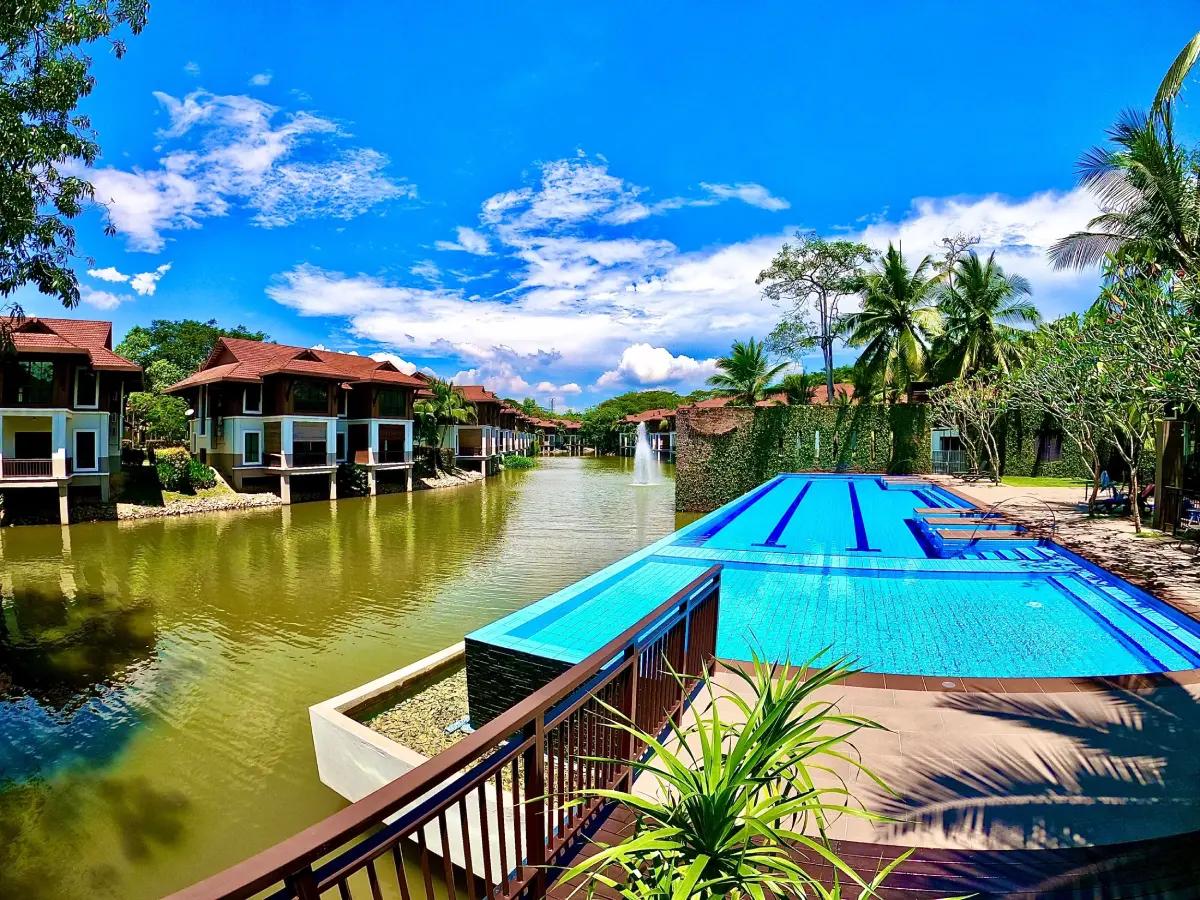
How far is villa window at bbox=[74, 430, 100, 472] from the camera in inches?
803

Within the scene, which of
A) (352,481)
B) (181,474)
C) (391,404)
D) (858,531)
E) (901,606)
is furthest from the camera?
(391,404)

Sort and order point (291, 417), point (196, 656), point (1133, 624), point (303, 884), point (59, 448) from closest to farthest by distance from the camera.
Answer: point (303, 884) → point (1133, 624) → point (196, 656) → point (59, 448) → point (291, 417)

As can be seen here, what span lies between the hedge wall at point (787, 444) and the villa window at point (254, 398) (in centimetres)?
1728

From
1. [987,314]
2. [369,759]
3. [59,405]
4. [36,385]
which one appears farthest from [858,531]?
[36,385]

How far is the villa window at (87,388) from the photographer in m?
20.1

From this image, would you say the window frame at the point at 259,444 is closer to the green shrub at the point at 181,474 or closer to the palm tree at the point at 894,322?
the green shrub at the point at 181,474

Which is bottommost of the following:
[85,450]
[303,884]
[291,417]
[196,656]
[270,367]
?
[196,656]

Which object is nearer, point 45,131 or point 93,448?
point 45,131

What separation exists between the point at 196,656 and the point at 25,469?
53.2ft

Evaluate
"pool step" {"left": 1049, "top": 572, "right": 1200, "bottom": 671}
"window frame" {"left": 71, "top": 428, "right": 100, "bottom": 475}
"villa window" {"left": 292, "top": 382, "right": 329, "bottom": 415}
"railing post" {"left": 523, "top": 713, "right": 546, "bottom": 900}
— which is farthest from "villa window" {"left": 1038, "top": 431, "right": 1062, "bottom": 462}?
"window frame" {"left": 71, "top": 428, "right": 100, "bottom": 475}

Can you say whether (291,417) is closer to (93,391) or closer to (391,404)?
(391,404)

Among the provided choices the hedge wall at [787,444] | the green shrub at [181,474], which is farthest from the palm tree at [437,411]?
the hedge wall at [787,444]

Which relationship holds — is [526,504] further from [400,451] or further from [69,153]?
[69,153]

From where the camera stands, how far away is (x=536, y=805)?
2.20 meters
